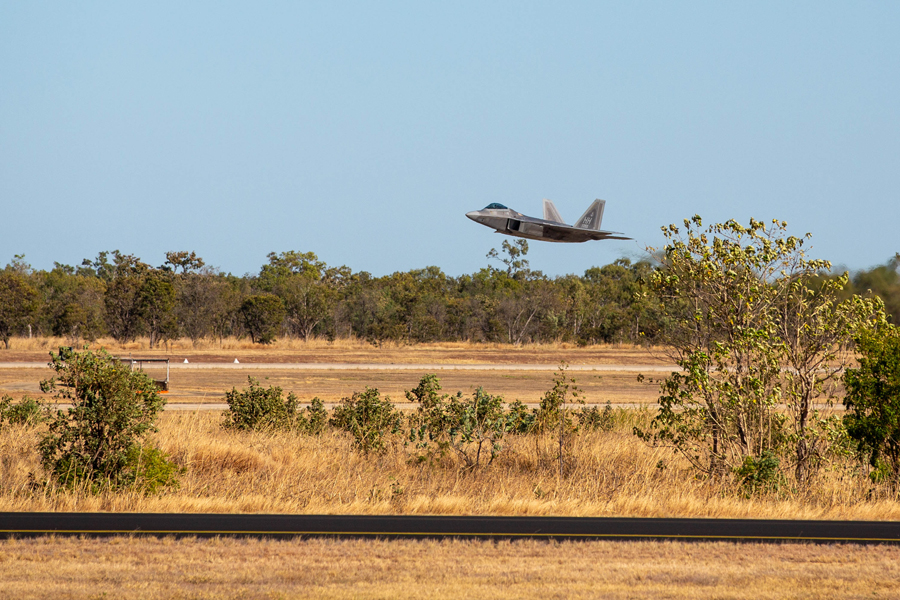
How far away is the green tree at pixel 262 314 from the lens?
77.6 meters

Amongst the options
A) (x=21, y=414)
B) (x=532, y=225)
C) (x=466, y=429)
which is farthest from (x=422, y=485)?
(x=532, y=225)

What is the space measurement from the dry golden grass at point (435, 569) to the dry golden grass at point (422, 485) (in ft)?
9.60

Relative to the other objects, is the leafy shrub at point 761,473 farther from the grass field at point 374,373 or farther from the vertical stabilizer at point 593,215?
the vertical stabilizer at point 593,215

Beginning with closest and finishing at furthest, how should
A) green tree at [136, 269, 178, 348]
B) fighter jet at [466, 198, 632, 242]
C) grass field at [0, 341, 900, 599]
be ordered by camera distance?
1. grass field at [0, 341, 900, 599]
2. fighter jet at [466, 198, 632, 242]
3. green tree at [136, 269, 178, 348]

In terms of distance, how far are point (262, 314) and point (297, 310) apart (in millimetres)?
7275

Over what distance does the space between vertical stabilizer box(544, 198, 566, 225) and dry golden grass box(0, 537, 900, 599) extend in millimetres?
20011

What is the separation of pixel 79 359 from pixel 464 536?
7.92 meters

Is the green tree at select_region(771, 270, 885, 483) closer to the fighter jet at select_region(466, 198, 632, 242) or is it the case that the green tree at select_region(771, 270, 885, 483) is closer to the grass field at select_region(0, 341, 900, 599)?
the grass field at select_region(0, 341, 900, 599)

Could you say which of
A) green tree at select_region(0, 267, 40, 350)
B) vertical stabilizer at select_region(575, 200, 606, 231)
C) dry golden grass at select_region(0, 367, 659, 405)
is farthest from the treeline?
vertical stabilizer at select_region(575, 200, 606, 231)

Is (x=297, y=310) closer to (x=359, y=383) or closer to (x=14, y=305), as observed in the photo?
(x=14, y=305)

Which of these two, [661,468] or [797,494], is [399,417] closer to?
[661,468]

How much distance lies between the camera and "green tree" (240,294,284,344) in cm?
7756

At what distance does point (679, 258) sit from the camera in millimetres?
17172

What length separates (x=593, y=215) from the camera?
35562 millimetres
